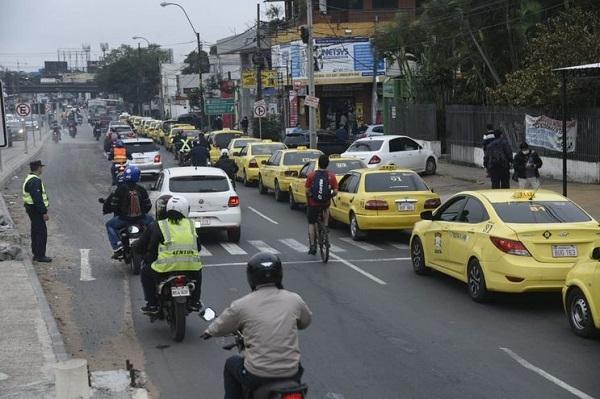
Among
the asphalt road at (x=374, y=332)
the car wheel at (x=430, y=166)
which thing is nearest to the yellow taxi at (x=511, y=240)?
the asphalt road at (x=374, y=332)

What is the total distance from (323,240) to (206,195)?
3.42 m

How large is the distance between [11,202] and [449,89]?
21.5 meters

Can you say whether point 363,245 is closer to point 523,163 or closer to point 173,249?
point 523,163

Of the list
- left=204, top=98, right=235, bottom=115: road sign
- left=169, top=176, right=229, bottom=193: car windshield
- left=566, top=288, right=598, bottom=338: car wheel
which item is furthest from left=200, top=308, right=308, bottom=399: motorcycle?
left=204, top=98, right=235, bottom=115: road sign

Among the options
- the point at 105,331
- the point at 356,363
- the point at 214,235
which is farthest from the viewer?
the point at 214,235

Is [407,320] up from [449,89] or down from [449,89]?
down

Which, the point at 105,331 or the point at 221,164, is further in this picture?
the point at 221,164

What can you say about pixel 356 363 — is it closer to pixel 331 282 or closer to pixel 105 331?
pixel 105 331

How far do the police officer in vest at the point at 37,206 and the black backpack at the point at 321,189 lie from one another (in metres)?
4.71

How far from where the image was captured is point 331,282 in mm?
14219

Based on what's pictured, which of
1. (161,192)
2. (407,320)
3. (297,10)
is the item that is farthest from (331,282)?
(297,10)

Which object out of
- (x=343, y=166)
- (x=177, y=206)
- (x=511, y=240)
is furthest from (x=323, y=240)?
(x=343, y=166)

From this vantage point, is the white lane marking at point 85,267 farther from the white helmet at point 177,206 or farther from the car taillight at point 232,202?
the white helmet at point 177,206

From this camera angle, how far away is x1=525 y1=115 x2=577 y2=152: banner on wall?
27.2 m
